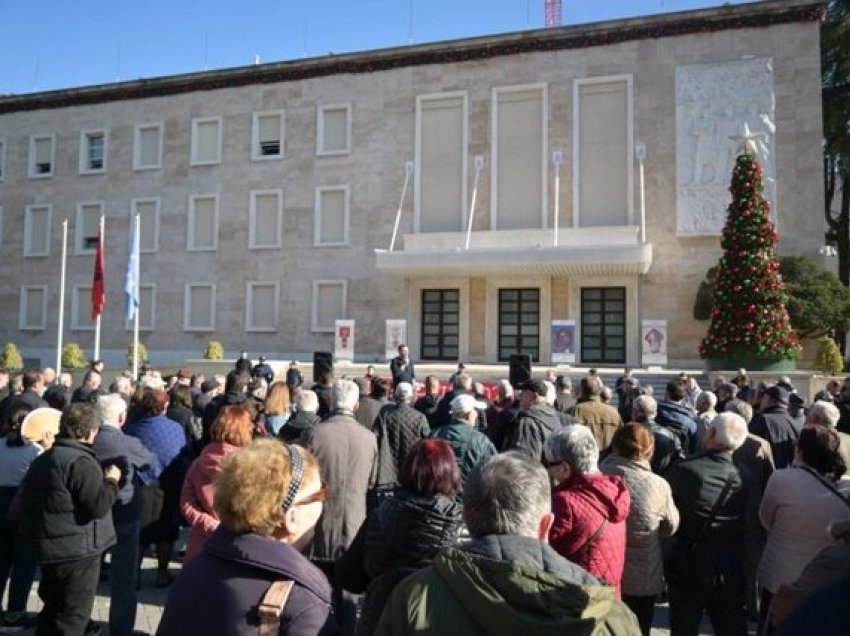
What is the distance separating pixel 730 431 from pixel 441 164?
71.8 feet

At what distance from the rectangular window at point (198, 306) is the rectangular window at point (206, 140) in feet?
16.2

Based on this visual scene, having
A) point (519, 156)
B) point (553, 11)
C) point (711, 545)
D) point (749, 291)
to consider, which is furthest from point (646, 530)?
point (553, 11)

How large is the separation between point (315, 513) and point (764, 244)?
17.8 meters

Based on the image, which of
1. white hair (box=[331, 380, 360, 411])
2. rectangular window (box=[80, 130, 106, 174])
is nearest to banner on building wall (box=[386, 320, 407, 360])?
rectangular window (box=[80, 130, 106, 174])

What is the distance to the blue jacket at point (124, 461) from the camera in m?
4.67

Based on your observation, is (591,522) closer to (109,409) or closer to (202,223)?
(109,409)

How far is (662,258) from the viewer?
22.5 m

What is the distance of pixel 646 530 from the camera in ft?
12.9

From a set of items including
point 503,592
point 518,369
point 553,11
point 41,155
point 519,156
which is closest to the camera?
point 503,592

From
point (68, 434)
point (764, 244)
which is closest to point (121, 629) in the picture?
point (68, 434)

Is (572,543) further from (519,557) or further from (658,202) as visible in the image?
(658,202)

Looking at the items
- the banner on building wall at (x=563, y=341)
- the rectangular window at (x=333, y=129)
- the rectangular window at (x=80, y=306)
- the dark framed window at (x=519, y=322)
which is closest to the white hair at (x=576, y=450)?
the banner on building wall at (x=563, y=341)

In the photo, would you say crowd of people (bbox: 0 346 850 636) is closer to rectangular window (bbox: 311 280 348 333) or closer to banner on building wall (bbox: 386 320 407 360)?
banner on building wall (bbox: 386 320 407 360)

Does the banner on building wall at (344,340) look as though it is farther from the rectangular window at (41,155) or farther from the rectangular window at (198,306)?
the rectangular window at (41,155)
